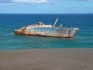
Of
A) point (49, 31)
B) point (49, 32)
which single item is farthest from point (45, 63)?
point (49, 31)

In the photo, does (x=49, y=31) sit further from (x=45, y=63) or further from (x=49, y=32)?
(x=45, y=63)

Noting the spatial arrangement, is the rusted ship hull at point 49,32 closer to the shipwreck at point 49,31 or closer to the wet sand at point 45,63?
the shipwreck at point 49,31

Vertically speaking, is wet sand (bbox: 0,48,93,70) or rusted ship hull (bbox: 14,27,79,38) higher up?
wet sand (bbox: 0,48,93,70)

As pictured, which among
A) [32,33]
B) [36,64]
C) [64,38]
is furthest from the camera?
[32,33]

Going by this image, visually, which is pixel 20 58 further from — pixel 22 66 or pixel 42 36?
pixel 42 36

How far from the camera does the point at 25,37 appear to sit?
191 feet

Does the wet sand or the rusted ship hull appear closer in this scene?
the wet sand

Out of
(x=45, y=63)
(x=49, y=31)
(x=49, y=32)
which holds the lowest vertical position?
(x=49, y=32)

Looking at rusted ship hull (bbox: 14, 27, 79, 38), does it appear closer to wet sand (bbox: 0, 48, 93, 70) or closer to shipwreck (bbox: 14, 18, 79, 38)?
shipwreck (bbox: 14, 18, 79, 38)

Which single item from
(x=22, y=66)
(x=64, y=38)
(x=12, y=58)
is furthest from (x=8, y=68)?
(x=64, y=38)

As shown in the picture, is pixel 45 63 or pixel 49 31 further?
pixel 49 31

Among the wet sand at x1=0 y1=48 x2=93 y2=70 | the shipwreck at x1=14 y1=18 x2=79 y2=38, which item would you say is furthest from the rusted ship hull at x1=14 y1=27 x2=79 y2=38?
the wet sand at x1=0 y1=48 x2=93 y2=70

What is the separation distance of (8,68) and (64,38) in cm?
4135

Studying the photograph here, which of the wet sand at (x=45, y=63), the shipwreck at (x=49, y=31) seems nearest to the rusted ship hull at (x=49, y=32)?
the shipwreck at (x=49, y=31)
